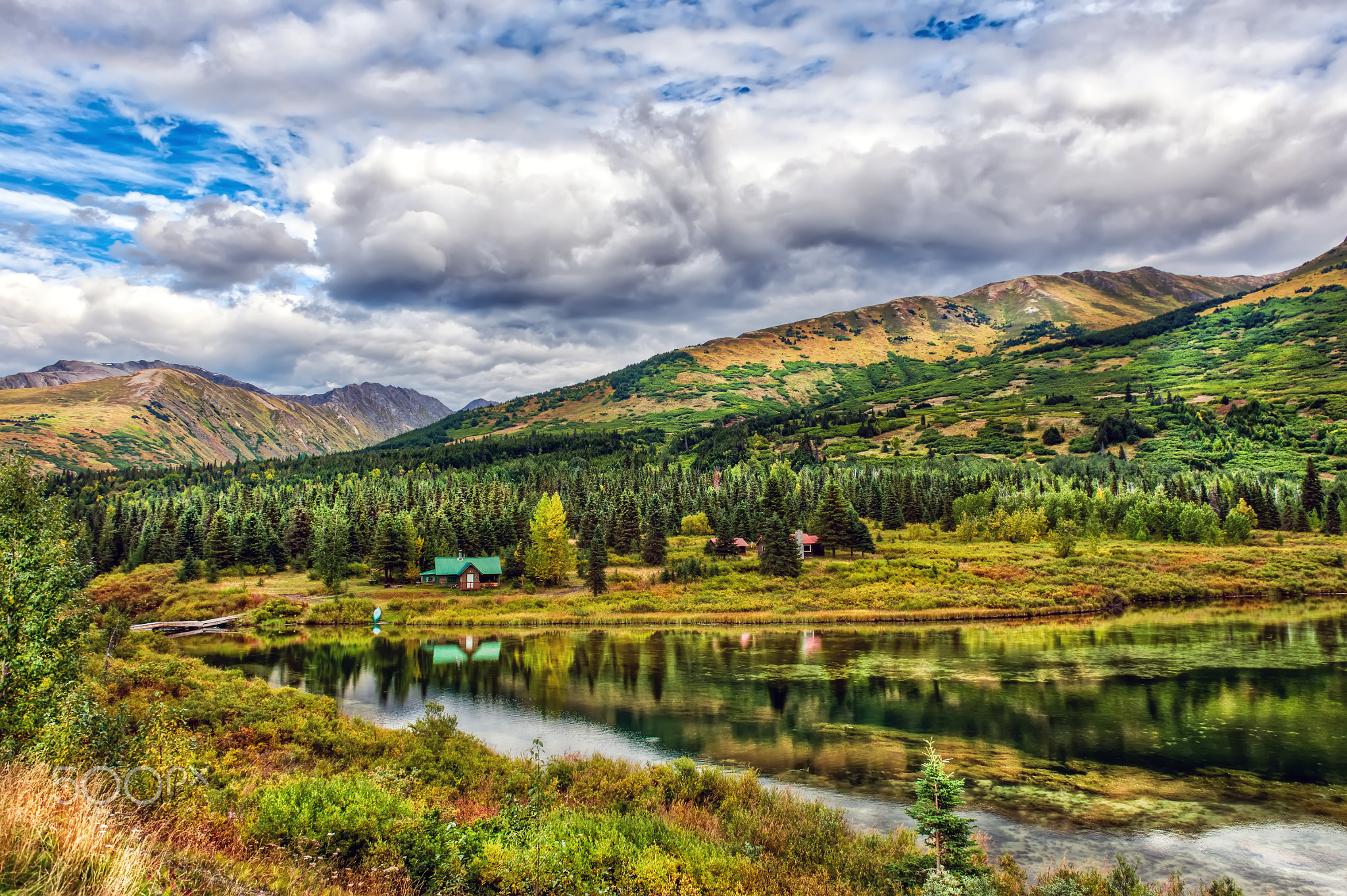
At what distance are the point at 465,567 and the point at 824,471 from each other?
354 feet

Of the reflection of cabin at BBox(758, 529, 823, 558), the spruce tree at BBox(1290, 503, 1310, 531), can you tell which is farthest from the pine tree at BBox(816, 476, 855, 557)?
the spruce tree at BBox(1290, 503, 1310, 531)

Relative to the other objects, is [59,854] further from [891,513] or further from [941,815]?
[891,513]

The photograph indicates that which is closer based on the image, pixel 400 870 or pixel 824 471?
pixel 400 870

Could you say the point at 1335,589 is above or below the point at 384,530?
below

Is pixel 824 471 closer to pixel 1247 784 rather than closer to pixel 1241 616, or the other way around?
pixel 1241 616

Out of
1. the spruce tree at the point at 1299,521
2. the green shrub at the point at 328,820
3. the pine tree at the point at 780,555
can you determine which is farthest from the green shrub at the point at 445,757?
the spruce tree at the point at 1299,521

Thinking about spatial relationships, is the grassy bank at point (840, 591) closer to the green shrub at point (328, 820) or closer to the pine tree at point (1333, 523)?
the pine tree at point (1333, 523)

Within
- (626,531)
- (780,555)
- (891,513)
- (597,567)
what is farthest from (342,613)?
(891,513)

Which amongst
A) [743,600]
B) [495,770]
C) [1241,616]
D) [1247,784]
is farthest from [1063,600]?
[495,770]

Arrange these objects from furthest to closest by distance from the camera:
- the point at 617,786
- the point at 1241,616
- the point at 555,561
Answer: the point at 555,561
the point at 1241,616
the point at 617,786

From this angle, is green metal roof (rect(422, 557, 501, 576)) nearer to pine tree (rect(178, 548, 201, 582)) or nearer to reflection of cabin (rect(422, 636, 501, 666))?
reflection of cabin (rect(422, 636, 501, 666))

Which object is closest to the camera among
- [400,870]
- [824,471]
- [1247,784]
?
[400,870]

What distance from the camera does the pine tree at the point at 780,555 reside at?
78250mm

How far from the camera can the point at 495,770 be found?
2225cm
